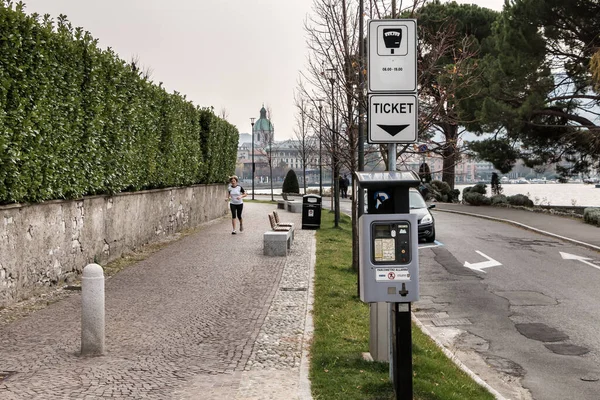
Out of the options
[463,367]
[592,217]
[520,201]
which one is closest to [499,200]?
[520,201]

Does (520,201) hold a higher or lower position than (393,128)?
lower

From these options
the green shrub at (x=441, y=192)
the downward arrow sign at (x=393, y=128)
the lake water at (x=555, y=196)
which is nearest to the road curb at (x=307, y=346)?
the downward arrow sign at (x=393, y=128)

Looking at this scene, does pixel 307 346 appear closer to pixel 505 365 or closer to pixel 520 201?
pixel 505 365

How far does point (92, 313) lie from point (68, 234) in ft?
16.1

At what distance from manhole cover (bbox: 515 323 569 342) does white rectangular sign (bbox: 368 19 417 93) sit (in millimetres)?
4195

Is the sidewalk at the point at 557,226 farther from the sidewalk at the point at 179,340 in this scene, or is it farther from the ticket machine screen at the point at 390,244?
the ticket machine screen at the point at 390,244

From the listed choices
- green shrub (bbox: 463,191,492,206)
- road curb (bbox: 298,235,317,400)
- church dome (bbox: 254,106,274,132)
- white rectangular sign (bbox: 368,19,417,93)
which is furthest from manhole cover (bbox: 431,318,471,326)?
church dome (bbox: 254,106,274,132)

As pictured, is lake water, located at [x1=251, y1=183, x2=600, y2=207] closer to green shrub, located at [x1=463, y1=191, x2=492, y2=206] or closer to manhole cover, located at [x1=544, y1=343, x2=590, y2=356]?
green shrub, located at [x1=463, y1=191, x2=492, y2=206]

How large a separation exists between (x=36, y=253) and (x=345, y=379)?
5.87 metres

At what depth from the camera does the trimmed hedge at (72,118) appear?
29.3 feet

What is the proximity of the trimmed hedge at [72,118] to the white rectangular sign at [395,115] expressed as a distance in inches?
207

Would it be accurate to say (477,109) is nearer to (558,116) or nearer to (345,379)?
(558,116)

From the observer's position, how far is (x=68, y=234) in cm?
1106

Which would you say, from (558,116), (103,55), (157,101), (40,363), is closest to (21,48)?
(103,55)
